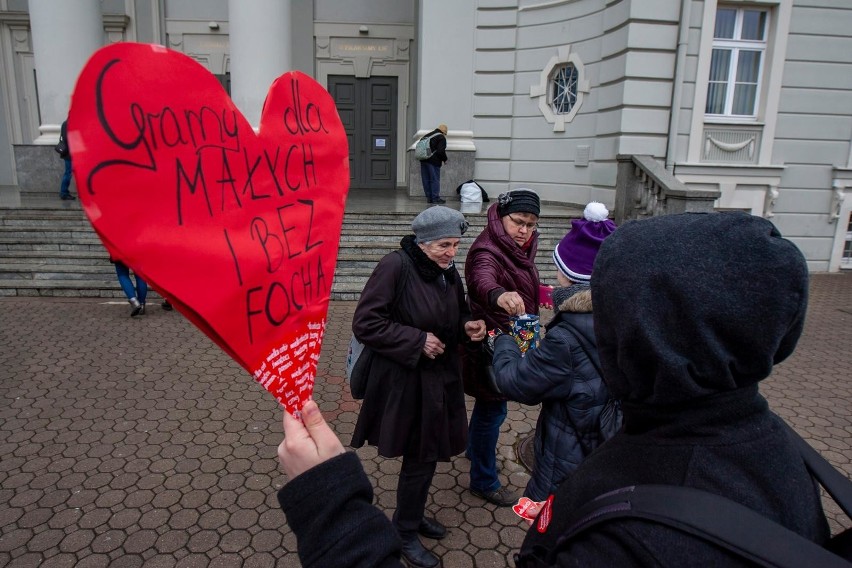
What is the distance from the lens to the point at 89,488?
3365 mm

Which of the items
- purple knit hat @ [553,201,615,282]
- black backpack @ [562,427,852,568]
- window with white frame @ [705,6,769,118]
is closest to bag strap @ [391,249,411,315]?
purple knit hat @ [553,201,615,282]

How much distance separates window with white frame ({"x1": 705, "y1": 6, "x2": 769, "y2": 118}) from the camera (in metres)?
10.4

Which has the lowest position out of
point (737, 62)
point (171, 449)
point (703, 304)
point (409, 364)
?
point (171, 449)

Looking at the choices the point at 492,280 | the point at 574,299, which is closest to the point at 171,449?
the point at 492,280

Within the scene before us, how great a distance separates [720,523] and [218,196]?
36.7 inches

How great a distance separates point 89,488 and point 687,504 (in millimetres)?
3685

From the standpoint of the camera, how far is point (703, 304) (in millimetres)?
809

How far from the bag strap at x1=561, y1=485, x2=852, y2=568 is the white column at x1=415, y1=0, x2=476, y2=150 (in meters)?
12.2

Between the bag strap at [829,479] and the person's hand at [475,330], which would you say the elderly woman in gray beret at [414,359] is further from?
the bag strap at [829,479]

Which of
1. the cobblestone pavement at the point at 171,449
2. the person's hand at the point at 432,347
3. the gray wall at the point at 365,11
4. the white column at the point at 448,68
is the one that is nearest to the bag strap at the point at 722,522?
the person's hand at the point at 432,347

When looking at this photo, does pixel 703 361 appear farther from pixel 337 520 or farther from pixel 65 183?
pixel 65 183

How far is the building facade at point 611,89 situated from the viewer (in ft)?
33.7

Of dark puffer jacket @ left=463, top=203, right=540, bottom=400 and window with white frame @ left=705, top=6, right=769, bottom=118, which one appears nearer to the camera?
dark puffer jacket @ left=463, top=203, right=540, bottom=400

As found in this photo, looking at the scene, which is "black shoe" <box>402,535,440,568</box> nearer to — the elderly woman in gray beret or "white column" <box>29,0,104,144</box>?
the elderly woman in gray beret
